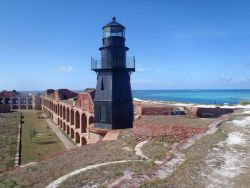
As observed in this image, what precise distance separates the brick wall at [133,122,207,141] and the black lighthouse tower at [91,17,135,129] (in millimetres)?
5634

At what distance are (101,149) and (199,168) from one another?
236 inches

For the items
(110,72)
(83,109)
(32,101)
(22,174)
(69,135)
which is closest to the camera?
(22,174)

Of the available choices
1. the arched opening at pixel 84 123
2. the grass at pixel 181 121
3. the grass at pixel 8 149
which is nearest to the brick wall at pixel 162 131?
the grass at pixel 181 121

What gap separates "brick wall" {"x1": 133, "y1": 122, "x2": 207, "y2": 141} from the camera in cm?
1323

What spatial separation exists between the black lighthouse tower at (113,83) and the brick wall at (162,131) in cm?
→ 563

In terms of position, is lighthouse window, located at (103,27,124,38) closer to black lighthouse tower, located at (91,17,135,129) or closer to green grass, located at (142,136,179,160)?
black lighthouse tower, located at (91,17,135,129)

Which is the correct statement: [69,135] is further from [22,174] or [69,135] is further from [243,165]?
[243,165]

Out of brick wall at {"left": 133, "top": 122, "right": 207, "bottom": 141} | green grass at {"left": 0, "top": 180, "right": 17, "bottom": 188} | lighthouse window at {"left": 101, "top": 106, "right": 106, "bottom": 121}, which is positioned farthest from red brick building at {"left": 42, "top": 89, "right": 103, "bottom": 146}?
green grass at {"left": 0, "top": 180, "right": 17, "bottom": 188}

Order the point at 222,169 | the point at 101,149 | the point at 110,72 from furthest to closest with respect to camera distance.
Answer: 1. the point at 110,72
2. the point at 101,149
3. the point at 222,169

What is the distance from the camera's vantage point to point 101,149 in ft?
43.1

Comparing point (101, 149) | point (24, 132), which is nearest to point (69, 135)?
point (24, 132)

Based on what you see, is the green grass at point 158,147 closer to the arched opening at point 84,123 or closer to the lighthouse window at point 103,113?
the lighthouse window at point 103,113

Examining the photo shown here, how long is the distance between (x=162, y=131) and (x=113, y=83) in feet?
23.1

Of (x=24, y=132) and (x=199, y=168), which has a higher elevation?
(x=199, y=168)
